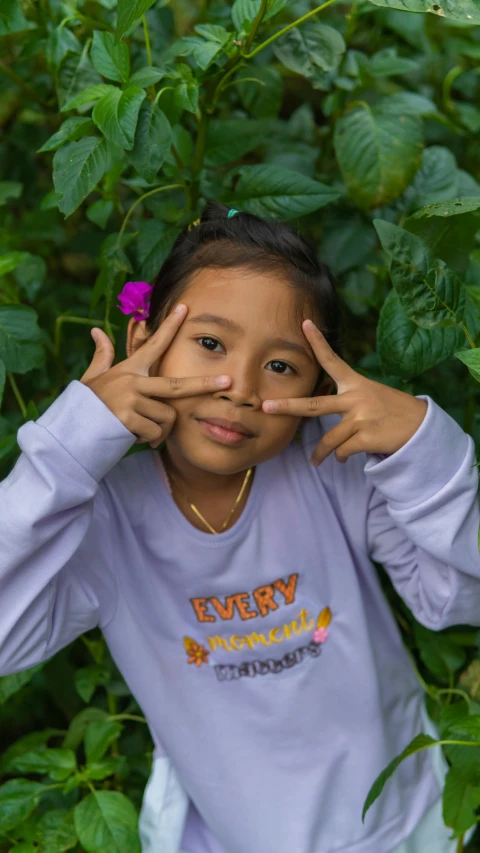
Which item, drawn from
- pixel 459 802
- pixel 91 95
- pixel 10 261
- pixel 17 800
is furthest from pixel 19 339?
pixel 459 802

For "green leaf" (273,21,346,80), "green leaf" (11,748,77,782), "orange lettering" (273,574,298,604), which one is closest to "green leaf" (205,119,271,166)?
"green leaf" (273,21,346,80)

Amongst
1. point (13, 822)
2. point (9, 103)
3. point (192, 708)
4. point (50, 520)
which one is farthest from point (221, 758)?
point (9, 103)

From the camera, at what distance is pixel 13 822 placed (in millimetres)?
1361

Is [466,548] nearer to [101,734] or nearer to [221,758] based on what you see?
[221,758]

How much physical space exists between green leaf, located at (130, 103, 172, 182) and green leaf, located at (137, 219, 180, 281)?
0.21m

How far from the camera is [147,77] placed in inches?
44.6

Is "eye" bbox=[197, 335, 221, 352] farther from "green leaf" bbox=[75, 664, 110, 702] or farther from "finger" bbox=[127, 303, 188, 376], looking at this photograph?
"green leaf" bbox=[75, 664, 110, 702]

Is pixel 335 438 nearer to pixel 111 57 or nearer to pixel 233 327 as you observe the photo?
pixel 233 327

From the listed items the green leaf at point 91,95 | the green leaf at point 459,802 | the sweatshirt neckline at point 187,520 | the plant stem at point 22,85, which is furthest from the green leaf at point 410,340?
the plant stem at point 22,85

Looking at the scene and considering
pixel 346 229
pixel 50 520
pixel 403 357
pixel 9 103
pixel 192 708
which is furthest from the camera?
pixel 9 103

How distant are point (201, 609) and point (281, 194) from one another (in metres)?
0.60

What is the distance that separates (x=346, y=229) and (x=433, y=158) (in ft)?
0.60

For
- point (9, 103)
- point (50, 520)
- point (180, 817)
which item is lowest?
point (180, 817)

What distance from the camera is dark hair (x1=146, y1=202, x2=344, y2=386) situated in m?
1.14
